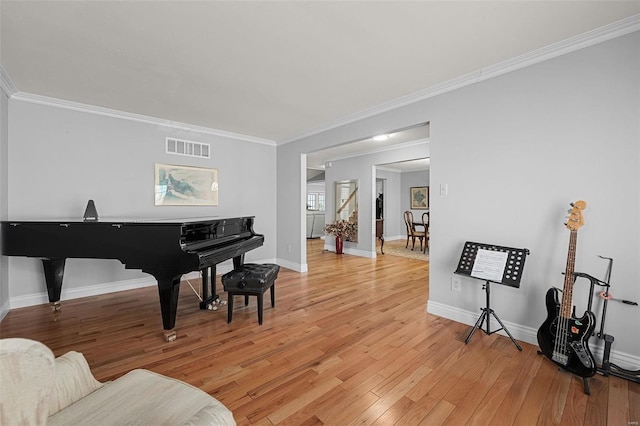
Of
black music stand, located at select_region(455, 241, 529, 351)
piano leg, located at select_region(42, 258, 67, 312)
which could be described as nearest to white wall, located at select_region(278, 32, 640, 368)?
black music stand, located at select_region(455, 241, 529, 351)

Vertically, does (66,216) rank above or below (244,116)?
below

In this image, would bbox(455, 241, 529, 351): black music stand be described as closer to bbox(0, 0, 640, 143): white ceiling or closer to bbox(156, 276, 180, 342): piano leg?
bbox(0, 0, 640, 143): white ceiling

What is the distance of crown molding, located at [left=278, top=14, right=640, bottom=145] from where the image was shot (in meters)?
1.96

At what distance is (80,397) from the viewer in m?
1.06

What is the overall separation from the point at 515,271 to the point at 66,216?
4859 mm

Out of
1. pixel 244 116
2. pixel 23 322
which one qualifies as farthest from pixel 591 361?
pixel 23 322

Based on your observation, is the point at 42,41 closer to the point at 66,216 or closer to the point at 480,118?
the point at 66,216

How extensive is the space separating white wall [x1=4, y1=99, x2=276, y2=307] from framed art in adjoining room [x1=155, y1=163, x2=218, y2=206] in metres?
0.08

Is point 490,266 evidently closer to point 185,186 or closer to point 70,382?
point 70,382

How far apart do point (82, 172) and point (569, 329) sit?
17.1 ft

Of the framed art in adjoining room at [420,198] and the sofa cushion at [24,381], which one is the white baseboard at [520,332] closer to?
the sofa cushion at [24,381]

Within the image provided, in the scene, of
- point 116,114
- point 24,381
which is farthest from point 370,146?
point 24,381

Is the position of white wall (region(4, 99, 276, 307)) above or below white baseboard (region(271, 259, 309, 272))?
above

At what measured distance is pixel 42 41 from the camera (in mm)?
2127
